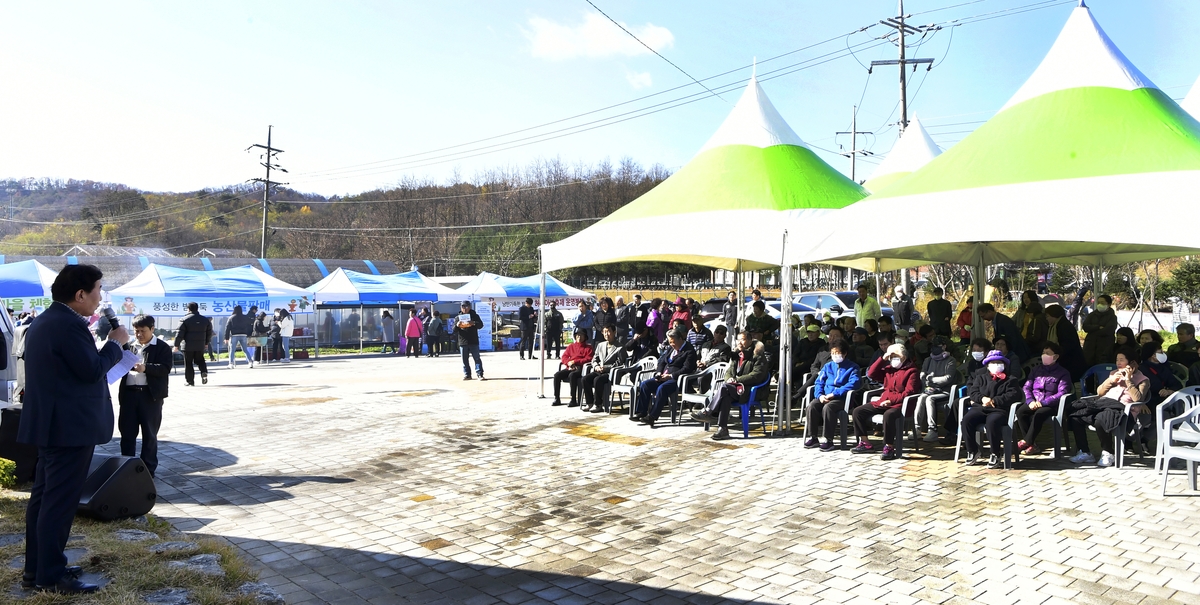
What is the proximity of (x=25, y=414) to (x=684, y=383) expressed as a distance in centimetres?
737

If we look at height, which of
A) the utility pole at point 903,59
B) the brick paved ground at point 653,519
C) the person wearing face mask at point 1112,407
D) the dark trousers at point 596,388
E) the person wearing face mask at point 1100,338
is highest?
the utility pole at point 903,59

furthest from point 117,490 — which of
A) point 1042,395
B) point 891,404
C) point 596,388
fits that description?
point 1042,395

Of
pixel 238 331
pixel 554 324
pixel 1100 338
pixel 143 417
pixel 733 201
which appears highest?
pixel 733 201

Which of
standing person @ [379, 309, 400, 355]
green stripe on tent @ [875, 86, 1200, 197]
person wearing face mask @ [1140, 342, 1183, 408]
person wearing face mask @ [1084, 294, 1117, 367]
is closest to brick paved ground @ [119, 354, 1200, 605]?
person wearing face mask @ [1140, 342, 1183, 408]

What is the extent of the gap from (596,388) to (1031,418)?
18.2 feet

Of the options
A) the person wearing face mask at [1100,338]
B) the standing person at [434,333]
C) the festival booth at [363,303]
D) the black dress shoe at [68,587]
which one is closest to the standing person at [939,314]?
the person wearing face mask at [1100,338]

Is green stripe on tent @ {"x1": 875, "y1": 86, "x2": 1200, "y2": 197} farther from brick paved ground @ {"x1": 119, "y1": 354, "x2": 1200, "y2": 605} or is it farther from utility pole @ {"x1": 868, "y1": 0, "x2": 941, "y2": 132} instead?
utility pole @ {"x1": 868, "y1": 0, "x2": 941, "y2": 132}

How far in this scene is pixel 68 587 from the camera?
13.3 ft

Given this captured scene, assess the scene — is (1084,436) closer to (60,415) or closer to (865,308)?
(865,308)

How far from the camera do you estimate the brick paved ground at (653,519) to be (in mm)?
4629

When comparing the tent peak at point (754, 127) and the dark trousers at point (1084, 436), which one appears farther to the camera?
the tent peak at point (754, 127)

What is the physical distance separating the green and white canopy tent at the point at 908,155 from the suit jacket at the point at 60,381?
18164mm

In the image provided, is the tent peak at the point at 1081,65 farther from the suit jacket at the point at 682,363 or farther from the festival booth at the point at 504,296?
the festival booth at the point at 504,296

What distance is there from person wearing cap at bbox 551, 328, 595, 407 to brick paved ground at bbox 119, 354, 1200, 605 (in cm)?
180
